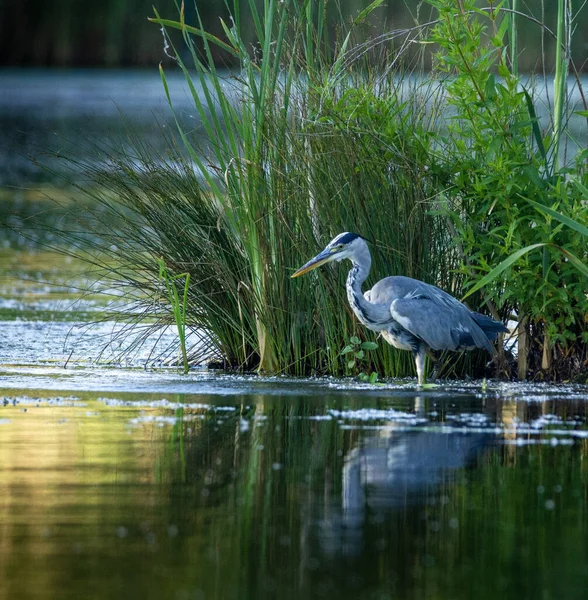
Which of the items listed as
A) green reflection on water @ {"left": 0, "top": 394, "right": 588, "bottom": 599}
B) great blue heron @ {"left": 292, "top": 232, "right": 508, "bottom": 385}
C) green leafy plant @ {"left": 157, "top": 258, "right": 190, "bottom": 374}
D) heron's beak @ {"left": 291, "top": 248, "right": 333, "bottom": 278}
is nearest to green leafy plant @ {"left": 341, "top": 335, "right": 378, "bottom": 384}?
great blue heron @ {"left": 292, "top": 232, "right": 508, "bottom": 385}

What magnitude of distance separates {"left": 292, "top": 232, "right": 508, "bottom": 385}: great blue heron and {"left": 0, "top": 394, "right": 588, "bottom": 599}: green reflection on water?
4.68 feet

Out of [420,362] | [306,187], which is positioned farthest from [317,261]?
[420,362]

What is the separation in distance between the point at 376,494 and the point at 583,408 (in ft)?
7.48

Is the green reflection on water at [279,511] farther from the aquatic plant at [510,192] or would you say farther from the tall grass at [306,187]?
the tall grass at [306,187]

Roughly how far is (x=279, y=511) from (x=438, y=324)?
3.17 meters

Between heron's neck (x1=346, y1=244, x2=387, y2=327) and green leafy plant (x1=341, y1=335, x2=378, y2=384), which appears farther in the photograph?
green leafy plant (x1=341, y1=335, x2=378, y2=384)

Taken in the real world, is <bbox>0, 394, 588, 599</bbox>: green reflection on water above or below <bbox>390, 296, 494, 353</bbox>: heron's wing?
below

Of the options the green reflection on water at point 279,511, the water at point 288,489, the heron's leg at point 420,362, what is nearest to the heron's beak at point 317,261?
the water at point 288,489

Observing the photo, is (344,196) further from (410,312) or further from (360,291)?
(410,312)

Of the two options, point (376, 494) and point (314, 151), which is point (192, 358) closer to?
point (314, 151)

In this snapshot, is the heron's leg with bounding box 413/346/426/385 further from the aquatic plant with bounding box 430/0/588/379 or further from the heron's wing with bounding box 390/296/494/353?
the aquatic plant with bounding box 430/0/588/379

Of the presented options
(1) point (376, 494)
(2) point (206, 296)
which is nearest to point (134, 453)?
(1) point (376, 494)

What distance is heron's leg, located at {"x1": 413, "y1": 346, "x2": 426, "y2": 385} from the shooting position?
22.8 ft

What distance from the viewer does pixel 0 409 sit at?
570 centimetres
